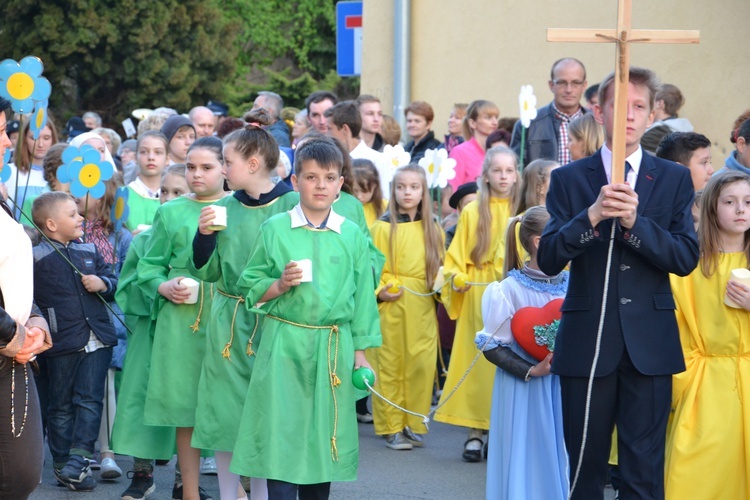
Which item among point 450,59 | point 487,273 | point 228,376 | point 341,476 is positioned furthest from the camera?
point 450,59

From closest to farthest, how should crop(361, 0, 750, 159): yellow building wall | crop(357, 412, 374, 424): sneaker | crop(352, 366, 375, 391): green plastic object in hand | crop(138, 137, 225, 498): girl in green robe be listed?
crop(352, 366, 375, 391): green plastic object in hand
crop(138, 137, 225, 498): girl in green robe
crop(357, 412, 374, 424): sneaker
crop(361, 0, 750, 159): yellow building wall

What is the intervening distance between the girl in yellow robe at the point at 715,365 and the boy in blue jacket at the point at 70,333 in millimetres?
3413

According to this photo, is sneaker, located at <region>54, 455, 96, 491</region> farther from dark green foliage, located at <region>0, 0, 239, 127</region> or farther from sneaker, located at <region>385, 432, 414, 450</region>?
dark green foliage, located at <region>0, 0, 239, 127</region>

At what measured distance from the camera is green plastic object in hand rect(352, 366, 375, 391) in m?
5.54

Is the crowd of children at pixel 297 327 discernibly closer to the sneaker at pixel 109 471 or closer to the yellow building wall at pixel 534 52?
the sneaker at pixel 109 471

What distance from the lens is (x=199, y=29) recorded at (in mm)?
29484

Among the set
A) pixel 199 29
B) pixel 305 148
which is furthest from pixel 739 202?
pixel 199 29

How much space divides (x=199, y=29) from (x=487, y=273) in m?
22.4

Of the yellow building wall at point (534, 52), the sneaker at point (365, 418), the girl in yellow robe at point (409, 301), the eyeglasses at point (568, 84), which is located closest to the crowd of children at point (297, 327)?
the girl in yellow robe at point (409, 301)

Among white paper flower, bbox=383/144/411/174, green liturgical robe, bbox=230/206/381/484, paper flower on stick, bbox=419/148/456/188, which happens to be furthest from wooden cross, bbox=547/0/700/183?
white paper flower, bbox=383/144/411/174

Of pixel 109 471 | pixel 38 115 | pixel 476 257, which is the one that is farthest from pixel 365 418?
pixel 38 115

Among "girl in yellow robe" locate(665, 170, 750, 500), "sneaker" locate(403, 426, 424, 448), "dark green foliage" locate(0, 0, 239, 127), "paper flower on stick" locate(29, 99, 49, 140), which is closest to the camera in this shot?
"girl in yellow robe" locate(665, 170, 750, 500)

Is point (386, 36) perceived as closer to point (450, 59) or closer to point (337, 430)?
point (450, 59)

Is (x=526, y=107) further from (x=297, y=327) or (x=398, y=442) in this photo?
(x=297, y=327)
